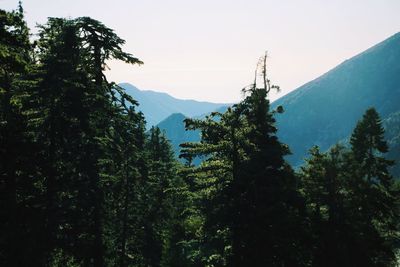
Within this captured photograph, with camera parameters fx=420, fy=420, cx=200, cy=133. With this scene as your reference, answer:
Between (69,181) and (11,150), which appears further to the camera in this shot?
(69,181)

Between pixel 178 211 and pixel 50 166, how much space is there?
685 inches

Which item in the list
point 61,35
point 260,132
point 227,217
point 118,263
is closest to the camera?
point 227,217

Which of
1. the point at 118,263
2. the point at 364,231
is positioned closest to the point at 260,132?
the point at 364,231

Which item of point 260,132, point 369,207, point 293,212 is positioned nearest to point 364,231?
point 369,207

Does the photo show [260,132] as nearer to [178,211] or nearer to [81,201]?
[81,201]

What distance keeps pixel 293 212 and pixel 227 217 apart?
3.88 metres

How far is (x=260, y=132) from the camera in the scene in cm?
2262

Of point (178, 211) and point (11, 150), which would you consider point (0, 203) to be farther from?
point (178, 211)

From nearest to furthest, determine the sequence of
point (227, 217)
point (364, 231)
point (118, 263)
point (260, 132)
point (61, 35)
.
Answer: point (227, 217), point (61, 35), point (260, 132), point (364, 231), point (118, 263)

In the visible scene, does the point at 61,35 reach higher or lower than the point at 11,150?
higher

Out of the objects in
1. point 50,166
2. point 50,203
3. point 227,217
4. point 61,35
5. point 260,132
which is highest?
point 61,35

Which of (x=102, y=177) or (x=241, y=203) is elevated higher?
(x=102, y=177)

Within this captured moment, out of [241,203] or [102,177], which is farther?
[102,177]

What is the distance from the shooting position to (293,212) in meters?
20.0
